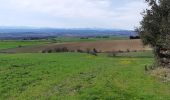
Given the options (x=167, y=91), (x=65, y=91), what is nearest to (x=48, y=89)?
(x=65, y=91)

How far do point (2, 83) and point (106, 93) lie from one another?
9045 millimetres

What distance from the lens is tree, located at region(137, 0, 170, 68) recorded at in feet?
133

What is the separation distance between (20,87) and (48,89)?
246cm

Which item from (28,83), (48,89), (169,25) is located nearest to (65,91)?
(48,89)

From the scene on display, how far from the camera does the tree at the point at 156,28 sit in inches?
1591

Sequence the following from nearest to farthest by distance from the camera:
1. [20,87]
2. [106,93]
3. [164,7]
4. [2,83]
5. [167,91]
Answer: [106,93] → [167,91] → [20,87] → [2,83] → [164,7]

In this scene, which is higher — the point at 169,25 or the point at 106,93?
the point at 169,25

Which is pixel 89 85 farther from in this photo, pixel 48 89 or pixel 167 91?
pixel 167 91

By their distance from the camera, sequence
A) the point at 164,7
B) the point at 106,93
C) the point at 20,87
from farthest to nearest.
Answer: the point at 164,7 → the point at 20,87 → the point at 106,93

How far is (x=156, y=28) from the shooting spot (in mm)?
41375

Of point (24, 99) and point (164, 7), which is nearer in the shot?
point (24, 99)

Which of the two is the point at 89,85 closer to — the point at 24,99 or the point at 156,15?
the point at 24,99

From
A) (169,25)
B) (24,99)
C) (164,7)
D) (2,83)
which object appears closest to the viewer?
(24,99)

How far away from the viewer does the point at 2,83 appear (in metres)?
27.1
